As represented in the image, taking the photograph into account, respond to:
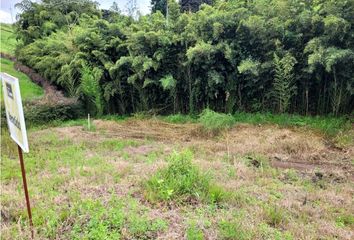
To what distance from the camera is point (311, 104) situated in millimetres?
6852

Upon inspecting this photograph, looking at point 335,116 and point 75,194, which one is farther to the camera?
point 335,116

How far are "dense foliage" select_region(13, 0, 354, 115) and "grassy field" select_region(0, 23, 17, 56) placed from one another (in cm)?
666

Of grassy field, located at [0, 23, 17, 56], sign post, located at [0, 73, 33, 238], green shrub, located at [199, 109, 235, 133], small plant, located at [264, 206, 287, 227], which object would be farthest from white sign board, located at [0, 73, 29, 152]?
grassy field, located at [0, 23, 17, 56]

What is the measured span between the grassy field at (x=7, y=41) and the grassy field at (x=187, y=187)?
10.8 metres

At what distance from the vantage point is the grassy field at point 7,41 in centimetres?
1467

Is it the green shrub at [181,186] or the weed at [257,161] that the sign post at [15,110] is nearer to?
the green shrub at [181,186]

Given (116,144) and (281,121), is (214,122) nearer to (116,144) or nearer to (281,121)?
(281,121)

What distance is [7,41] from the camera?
15.8m

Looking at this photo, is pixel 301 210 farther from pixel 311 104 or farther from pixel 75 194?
pixel 311 104

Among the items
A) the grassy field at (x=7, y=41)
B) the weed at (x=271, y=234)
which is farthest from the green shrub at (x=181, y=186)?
the grassy field at (x=7, y=41)

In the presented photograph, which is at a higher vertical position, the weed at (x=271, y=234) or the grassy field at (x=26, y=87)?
the grassy field at (x=26, y=87)

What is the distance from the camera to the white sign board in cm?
209

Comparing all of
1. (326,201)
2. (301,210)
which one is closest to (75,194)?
(301,210)

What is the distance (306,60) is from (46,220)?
5.51 m
